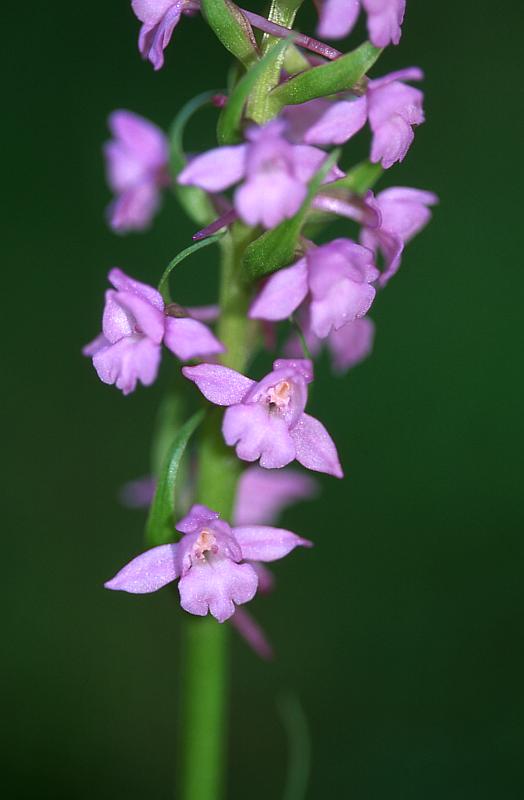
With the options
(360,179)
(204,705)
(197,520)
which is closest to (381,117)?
(360,179)

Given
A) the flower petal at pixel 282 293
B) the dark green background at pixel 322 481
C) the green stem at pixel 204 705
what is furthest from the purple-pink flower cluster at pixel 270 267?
the dark green background at pixel 322 481

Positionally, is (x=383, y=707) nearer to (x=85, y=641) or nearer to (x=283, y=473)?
(x=85, y=641)

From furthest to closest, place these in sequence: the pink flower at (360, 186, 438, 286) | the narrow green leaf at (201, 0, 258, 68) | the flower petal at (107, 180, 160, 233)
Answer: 1. the flower petal at (107, 180, 160, 233)
2. the pink flower at (360, 186, 438, 286)
3. the narrow green leaf at (201, 0, 258, 68)

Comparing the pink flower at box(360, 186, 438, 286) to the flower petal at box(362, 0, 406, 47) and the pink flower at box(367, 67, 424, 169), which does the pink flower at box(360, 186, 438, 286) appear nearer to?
the pink flower at box(367, 67, 424, 169)

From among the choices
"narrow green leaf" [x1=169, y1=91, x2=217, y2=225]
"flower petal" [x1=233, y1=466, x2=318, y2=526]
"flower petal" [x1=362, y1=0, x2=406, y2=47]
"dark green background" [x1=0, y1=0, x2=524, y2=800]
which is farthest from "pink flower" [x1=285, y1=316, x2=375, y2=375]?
"dark green background" [x1=0, y1=0, x2=524, y2=800]

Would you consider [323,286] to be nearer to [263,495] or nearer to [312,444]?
[312,444]

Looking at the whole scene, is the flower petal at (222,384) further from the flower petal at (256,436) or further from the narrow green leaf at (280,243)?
the narrow green leaf at (280,243)

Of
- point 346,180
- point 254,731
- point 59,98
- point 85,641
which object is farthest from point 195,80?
point 346,180

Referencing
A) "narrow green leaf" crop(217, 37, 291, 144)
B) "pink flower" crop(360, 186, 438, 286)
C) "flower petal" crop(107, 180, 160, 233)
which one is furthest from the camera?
"flower petal" crop(107, 180, 160, 233)
